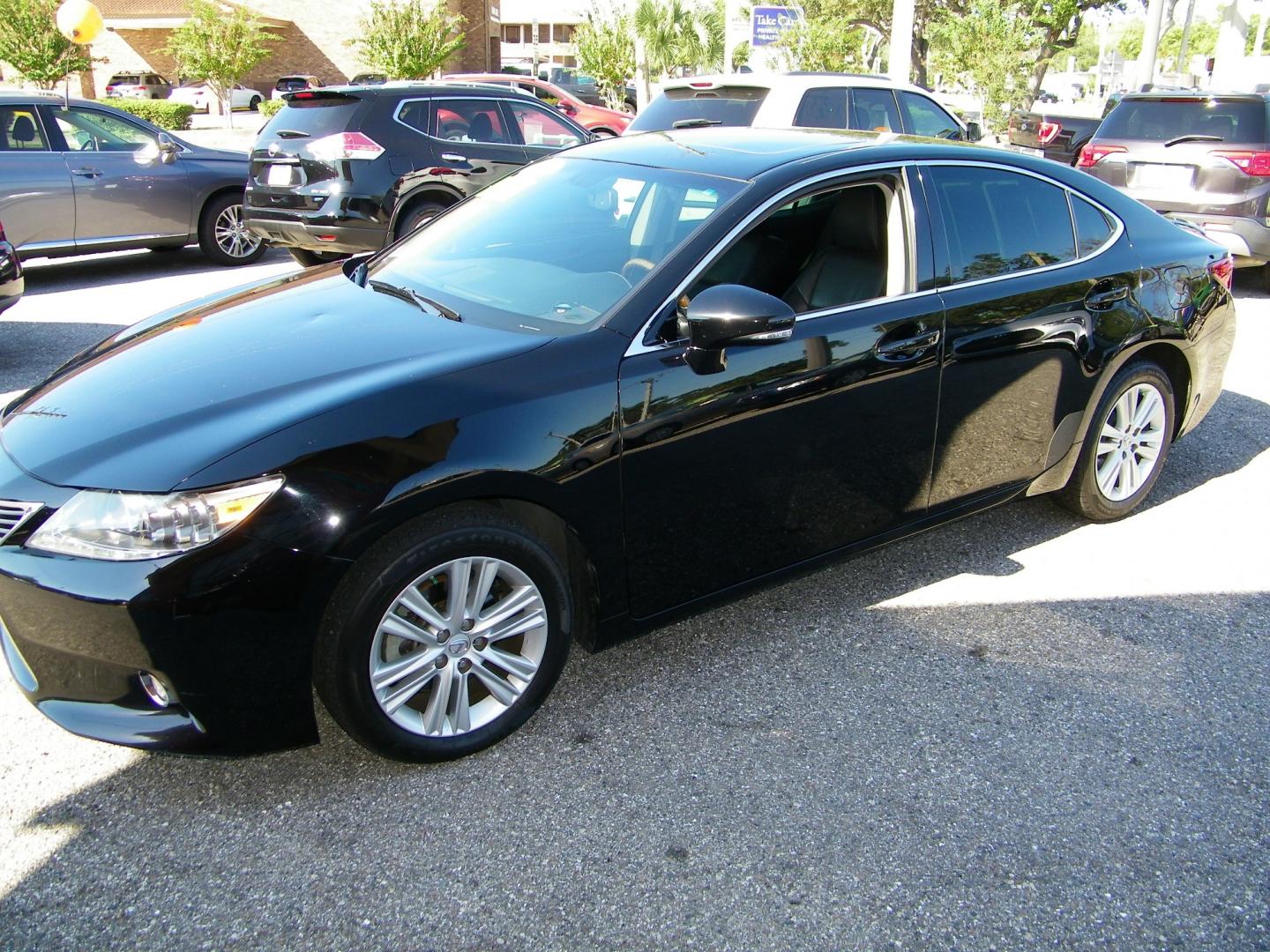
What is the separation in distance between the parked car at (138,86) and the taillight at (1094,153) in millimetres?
38243

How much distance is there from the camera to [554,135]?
33.7 ft

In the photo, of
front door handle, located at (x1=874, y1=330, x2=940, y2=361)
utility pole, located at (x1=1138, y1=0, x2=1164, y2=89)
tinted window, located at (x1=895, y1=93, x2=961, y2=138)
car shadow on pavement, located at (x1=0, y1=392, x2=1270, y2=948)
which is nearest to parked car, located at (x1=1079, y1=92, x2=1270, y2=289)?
tinted window, located at (x1=895, y1=93, x2=961, y2=138)

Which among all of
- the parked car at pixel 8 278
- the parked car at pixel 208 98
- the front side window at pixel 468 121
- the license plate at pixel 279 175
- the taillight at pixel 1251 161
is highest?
the parked car at pixel 208 98

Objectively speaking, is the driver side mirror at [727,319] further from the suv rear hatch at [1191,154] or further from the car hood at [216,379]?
the suv rear hatch at [1191,154]

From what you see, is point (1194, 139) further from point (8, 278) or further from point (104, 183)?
point (104, 183)

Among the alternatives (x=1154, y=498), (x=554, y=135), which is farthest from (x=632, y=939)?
(x=554, y=135)

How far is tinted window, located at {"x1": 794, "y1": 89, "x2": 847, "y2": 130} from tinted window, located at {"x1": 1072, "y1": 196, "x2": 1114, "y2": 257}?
4.54 meters

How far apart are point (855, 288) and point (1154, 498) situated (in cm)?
225

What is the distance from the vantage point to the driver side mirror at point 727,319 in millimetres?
2971

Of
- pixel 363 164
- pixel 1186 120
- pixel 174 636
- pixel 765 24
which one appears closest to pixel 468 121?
pixel 363 164

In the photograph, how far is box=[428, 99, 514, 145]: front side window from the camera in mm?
9427

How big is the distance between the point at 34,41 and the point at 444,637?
3537 cm

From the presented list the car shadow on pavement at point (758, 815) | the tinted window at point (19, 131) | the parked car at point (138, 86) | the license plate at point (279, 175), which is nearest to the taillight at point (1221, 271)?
the car shadow on pavement at point (758, 815)

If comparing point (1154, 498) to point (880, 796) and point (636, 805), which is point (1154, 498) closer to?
point (880, 796)
